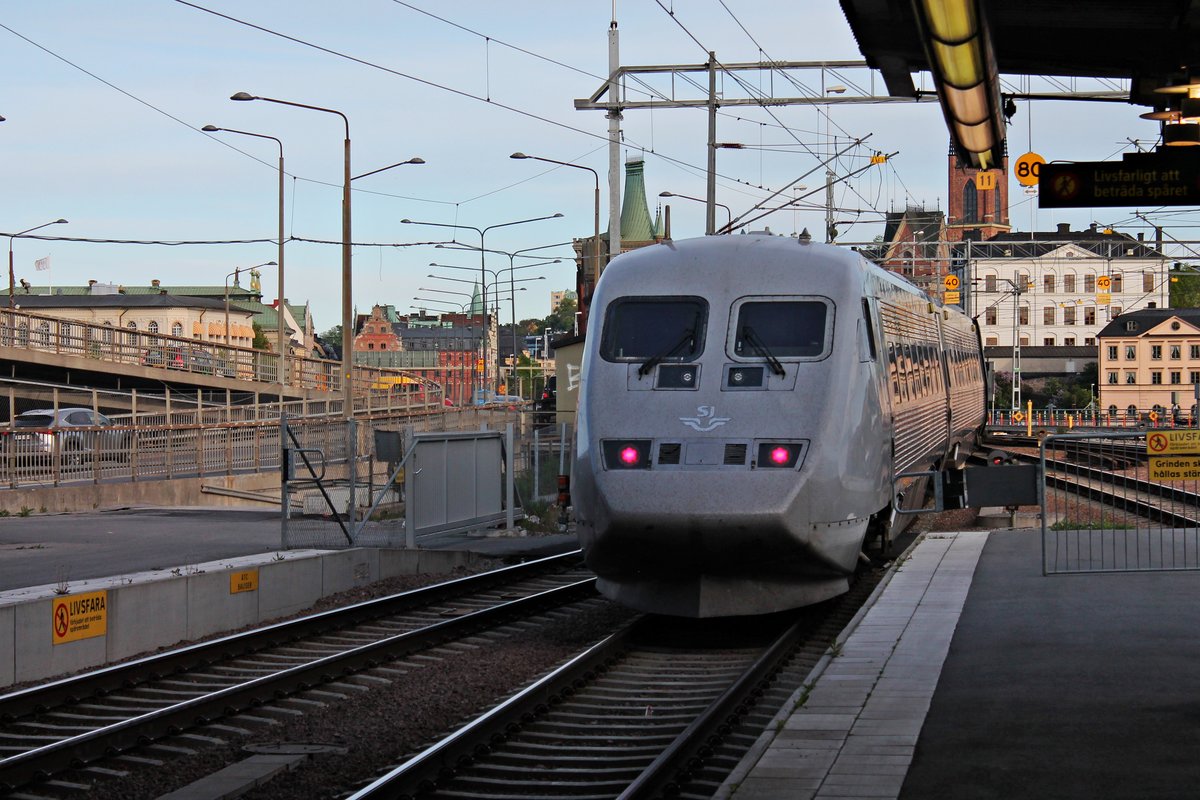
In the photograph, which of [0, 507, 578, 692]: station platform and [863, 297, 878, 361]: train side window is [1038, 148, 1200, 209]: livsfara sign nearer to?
[863, 297, 878, 361]: train side window

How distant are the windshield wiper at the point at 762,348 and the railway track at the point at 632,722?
7.24 feet

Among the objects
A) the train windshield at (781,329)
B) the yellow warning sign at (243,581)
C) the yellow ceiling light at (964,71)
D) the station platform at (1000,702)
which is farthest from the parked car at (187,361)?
the yellow ceiling light at (964,71)

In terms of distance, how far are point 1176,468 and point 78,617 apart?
9.88m

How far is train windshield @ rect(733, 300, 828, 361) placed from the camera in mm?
12195

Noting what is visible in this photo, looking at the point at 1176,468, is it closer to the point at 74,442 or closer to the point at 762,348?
the point at 762,348

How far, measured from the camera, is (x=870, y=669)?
390 inches

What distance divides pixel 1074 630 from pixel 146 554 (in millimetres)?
9911

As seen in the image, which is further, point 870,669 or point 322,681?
point 322,681

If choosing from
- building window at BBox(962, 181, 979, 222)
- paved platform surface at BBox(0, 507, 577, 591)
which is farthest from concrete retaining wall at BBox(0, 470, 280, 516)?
building window at BBox(962, 181, 979, 222)

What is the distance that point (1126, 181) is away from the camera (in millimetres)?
10844

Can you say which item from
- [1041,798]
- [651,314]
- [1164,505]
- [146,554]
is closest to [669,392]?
[651,314]

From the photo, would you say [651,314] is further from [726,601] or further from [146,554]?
[146,554]

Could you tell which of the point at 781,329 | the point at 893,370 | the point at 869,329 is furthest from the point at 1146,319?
the point at 781,329

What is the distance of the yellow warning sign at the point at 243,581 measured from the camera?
14172 millimetres
